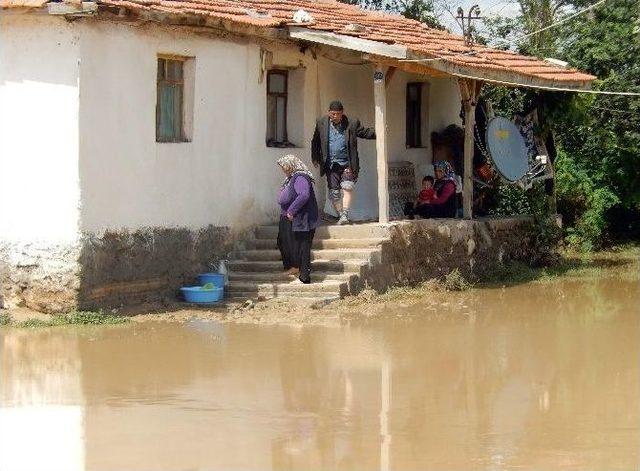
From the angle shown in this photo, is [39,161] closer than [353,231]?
Yes

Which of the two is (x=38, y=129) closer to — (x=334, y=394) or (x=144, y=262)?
(x=144, y=262)

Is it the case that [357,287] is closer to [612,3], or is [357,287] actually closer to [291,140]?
[291,140]

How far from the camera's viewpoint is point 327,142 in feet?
52.6

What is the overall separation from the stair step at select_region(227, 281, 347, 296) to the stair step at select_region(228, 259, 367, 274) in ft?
1.20

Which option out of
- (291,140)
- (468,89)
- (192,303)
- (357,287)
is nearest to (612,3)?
(468,89)

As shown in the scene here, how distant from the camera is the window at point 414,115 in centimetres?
1972

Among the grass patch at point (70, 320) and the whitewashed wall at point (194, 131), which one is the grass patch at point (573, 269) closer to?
the whitewashed wall at point (194, 131)

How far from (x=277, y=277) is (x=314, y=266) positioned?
0.49m

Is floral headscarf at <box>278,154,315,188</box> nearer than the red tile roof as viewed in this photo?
No

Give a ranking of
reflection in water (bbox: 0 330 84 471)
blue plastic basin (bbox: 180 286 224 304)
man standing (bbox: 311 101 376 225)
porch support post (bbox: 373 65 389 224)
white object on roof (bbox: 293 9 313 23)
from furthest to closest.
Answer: man standing (bbox: 311 101 376 225) → porch support post (bbox: 373 65 389 224) → white object on roof (bbox: 293 9 313 23) → blue plastic basin (bbox: 180 286 224 304) → reflection in water (bbox: 0 330 84 471)

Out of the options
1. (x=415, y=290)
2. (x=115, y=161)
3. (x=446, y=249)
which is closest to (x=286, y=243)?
(x=415, y=290)

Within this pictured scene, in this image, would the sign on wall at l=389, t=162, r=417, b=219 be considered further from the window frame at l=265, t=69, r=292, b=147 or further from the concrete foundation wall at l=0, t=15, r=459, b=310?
the concrete foundation wall at l=0, t=15, r=459, b=310

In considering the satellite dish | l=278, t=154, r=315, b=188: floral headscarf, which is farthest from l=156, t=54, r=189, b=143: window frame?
the satellite dish

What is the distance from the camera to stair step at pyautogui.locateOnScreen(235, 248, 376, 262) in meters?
A: 15.0
